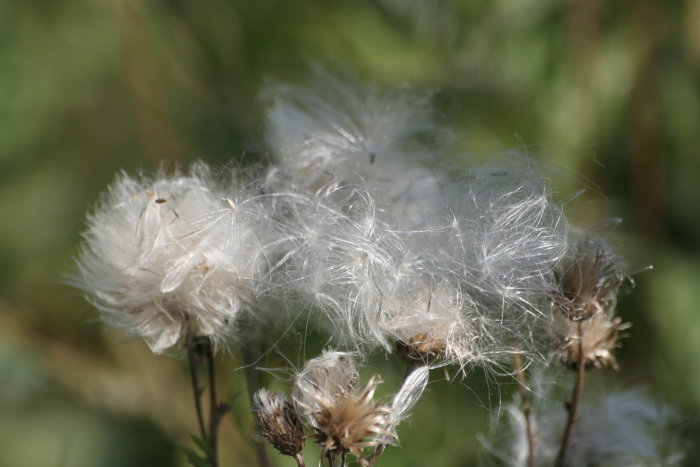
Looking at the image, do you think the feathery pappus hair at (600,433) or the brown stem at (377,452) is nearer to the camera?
the brown stem at (377,452)

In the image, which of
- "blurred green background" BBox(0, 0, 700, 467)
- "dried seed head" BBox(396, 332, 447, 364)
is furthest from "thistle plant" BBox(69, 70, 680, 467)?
"blurred green background" BBox(0, 0, 700, 467)

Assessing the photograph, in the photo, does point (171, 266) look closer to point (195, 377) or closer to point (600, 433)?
point (195, 377)

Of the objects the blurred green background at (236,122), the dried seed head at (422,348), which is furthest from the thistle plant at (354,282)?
the blurred green background at (236,122)

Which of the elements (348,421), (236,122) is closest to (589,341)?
(348,421)

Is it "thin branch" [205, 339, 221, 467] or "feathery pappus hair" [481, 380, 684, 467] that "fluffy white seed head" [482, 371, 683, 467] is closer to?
"feathery pappus hair" [481, 380, 684, 467]

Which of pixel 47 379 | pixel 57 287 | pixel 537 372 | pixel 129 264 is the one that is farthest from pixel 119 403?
pixel 537 372

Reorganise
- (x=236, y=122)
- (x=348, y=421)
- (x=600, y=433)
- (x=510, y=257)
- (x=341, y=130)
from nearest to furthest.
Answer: (x=348, y=421) < (x=510, y=257) < (x=600, y=433) < (x=341, y=130) < (x=236, y=122)

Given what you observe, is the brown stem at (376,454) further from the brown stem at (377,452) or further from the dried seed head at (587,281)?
A: the dried seed head at (587,281)
